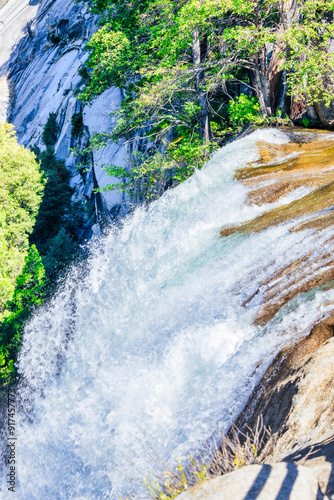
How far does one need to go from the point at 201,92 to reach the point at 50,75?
3093cm

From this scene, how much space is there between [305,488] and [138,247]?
6.46 m

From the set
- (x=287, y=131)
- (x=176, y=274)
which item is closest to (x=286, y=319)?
(x=176, y=274)

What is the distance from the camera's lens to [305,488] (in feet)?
7.09

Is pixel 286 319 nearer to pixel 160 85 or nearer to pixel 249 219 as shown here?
pixel 249 219

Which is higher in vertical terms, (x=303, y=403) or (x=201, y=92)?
(x=201, y=92)

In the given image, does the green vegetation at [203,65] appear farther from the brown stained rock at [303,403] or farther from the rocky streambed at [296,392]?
the brown stained rock at [303,403]

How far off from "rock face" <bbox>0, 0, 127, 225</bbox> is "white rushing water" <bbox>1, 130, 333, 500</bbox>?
11617 mm

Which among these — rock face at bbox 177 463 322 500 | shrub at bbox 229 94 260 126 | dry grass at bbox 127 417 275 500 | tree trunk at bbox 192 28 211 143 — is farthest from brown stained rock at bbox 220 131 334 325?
tree trunk at bbox 192 28 211 143

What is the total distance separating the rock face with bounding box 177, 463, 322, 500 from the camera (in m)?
2.15

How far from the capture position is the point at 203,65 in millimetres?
12312

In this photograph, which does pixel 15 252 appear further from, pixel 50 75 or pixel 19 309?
pixel 50 75

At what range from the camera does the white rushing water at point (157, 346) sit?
13.5ft

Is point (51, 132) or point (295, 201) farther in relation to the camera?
point (51, 132)

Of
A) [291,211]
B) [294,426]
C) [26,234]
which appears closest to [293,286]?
[294,426]
